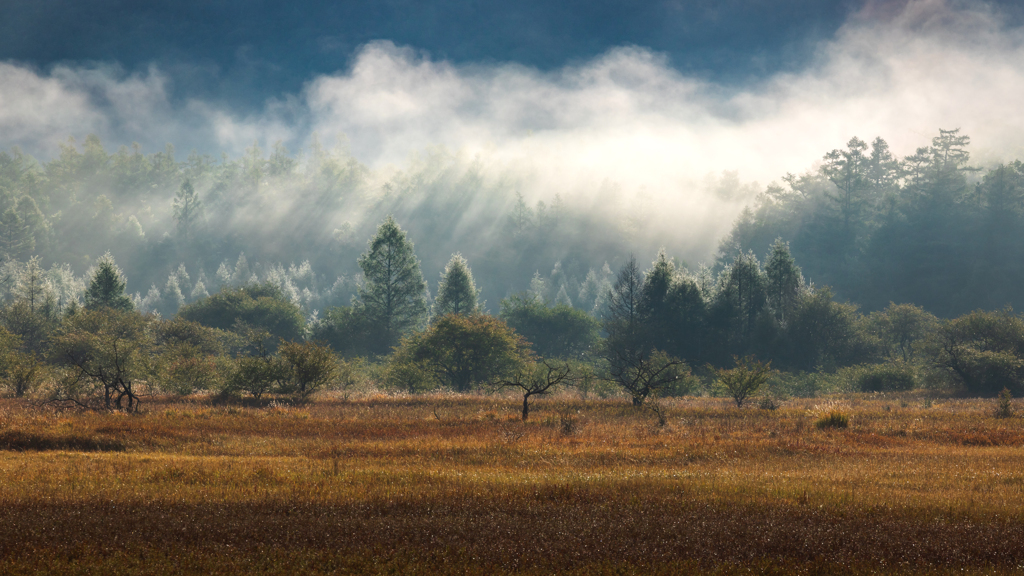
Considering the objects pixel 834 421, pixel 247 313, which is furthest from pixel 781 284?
pixel 247 313

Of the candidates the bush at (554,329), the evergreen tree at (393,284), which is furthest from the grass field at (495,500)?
the evergreen tree at (393,284)

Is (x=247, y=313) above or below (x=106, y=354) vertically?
above

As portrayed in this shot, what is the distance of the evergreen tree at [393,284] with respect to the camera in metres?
88.9

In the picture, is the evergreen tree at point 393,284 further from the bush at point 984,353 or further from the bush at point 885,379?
the bush at point 984,353

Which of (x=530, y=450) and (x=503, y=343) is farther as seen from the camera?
(x=503, y=343)

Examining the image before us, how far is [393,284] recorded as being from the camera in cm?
9000

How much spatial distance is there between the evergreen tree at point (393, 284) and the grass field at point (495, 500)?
64.8 m

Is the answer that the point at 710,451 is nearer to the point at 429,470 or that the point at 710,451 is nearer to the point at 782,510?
the point at 782,510

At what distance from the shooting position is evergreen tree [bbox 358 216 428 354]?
8894cm

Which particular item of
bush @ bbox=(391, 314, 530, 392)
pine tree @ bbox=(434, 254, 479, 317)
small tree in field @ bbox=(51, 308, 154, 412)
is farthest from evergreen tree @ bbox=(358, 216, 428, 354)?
bush @ bbox=(391, 314, 530, 392)

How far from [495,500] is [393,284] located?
80.2 meters

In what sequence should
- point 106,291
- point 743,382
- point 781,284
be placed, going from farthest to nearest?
point 781,284 < point 106,291 < point 743,382

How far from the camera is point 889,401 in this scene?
4053 cm

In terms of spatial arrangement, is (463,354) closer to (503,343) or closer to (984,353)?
(503,343)
